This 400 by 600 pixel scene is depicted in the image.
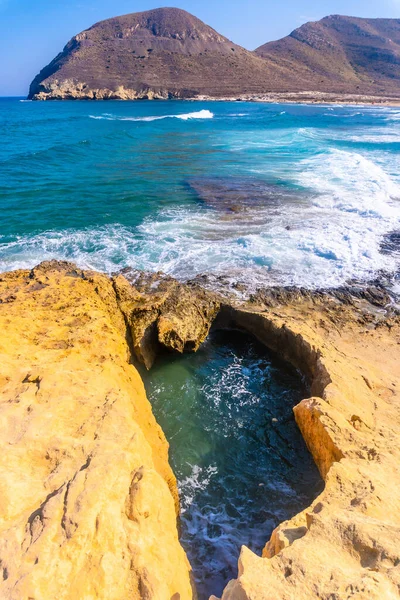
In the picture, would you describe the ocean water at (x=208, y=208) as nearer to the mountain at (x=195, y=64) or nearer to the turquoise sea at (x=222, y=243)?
the turquoise sea at (x=222, y=243)

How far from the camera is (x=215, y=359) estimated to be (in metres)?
8.31

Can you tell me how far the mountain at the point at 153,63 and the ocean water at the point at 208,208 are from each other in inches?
2951

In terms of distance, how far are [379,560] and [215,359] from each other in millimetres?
5443

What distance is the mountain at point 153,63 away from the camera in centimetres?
9469

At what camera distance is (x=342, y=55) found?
123438 mm

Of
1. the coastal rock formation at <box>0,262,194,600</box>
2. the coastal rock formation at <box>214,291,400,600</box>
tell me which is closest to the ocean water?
the coastal rock formation at <box>214,291,400,600</box>

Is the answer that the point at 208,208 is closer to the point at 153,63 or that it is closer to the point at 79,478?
the point at 79,478

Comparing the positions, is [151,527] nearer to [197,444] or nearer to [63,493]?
[63,493]

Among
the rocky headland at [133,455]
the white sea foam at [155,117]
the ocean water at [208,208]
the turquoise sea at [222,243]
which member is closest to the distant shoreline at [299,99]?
the white sea foam at [155,117]

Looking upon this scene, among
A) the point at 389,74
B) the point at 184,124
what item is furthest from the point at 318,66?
the point at 184,124

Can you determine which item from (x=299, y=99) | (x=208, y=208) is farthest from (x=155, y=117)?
(x=299, y=99)

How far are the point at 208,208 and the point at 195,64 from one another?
108 meters

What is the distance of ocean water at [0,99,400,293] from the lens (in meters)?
11.7

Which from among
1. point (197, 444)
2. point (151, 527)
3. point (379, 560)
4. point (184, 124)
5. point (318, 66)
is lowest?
point (197, 444)
